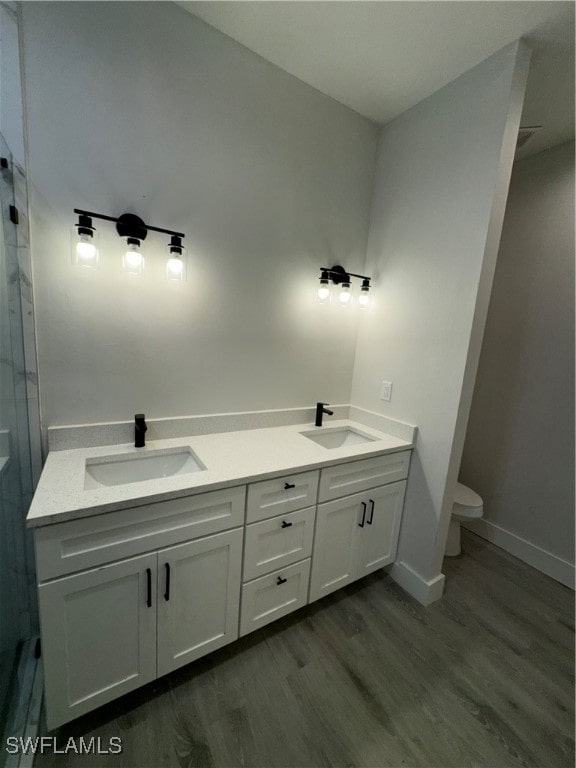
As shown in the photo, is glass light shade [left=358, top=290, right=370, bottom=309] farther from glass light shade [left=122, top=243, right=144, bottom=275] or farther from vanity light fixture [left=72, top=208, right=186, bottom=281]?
glass light shade [left=122, top=243, right=144, bottom=275]

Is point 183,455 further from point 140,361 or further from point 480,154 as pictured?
point 480,154

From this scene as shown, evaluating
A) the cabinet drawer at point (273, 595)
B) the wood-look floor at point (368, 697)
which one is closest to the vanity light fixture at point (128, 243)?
the cabinet drawer at point (273, 595)

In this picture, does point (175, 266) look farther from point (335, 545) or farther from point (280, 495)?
point (335, 545)

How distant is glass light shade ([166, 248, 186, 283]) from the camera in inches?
55.8

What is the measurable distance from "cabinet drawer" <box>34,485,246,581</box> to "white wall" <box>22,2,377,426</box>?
58 cm

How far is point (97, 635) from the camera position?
1041mm

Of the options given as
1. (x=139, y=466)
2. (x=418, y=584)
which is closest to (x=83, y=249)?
(x=139, y=466)

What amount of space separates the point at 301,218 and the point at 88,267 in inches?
45.2

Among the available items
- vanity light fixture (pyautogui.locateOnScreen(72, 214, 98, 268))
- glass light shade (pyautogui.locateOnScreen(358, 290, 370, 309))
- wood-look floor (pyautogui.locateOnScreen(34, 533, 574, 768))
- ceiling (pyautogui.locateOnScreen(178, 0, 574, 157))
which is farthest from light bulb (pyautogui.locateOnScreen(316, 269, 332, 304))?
wood-look floor (pyautogui.locateOnScreen(34, 533, 574, 768))

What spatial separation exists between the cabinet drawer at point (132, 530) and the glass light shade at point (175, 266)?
988mm

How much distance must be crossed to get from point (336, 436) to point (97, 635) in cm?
150

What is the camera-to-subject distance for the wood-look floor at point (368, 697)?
1.10 meters

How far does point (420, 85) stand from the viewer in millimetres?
1630

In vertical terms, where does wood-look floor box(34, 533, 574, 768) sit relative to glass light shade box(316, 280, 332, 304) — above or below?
below
